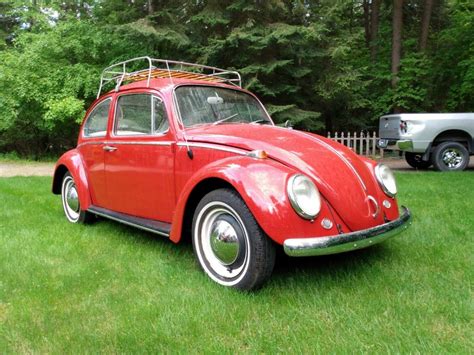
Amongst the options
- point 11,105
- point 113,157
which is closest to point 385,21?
point 11,105

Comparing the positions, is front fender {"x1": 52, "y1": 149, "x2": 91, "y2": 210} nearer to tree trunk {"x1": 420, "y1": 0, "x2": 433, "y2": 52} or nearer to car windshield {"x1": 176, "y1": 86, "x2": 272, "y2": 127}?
car windshield {"x1": 176, "y1": 86, "x2": 272, "y2": 127}

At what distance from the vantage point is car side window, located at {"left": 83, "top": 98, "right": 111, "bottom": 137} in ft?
16.8

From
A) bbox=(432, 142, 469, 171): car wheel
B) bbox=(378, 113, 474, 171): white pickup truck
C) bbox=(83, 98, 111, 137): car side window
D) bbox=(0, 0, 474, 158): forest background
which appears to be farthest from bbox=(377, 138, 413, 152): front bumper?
bbox=(83, 98, 111, 137): car side window

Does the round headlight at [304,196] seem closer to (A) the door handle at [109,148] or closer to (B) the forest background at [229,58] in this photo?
(A) the door handle at [109,148]

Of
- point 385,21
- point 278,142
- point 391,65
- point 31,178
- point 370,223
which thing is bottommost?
point 31,178

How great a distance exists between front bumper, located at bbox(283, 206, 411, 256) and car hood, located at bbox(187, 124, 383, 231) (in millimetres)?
104

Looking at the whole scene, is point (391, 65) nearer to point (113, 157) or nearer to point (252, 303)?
point (113, 157)

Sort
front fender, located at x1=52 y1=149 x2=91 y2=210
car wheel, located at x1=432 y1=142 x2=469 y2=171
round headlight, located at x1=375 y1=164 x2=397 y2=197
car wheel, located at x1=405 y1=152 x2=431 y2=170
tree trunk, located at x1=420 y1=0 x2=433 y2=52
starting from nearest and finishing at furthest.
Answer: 1. round headlight, located at x1=375 y1=164 x2=397 y2=197
2. front fender, located at x1=52 y1=149 x2=91 y2=210
3. car wheel, located at x1=432 y1=142 x2=469 y2=171
4. car wheel, located at x1=405 y1=152 x2=431 y2=170
5. tree trunk, located at x1=420 y1=0 x2=433 y2=52

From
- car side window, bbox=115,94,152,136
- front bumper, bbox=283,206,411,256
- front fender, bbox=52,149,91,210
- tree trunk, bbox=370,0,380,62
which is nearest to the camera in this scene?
front bumper, bbox=283,206,411,256

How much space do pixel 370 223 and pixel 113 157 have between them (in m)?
2.77

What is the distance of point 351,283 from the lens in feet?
11.0

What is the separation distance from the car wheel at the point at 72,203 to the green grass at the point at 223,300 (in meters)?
0.59

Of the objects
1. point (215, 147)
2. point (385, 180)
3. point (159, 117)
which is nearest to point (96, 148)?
point (159, 117)

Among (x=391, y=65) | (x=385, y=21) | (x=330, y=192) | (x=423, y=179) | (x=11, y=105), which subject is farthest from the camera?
(x=385, y=21)
